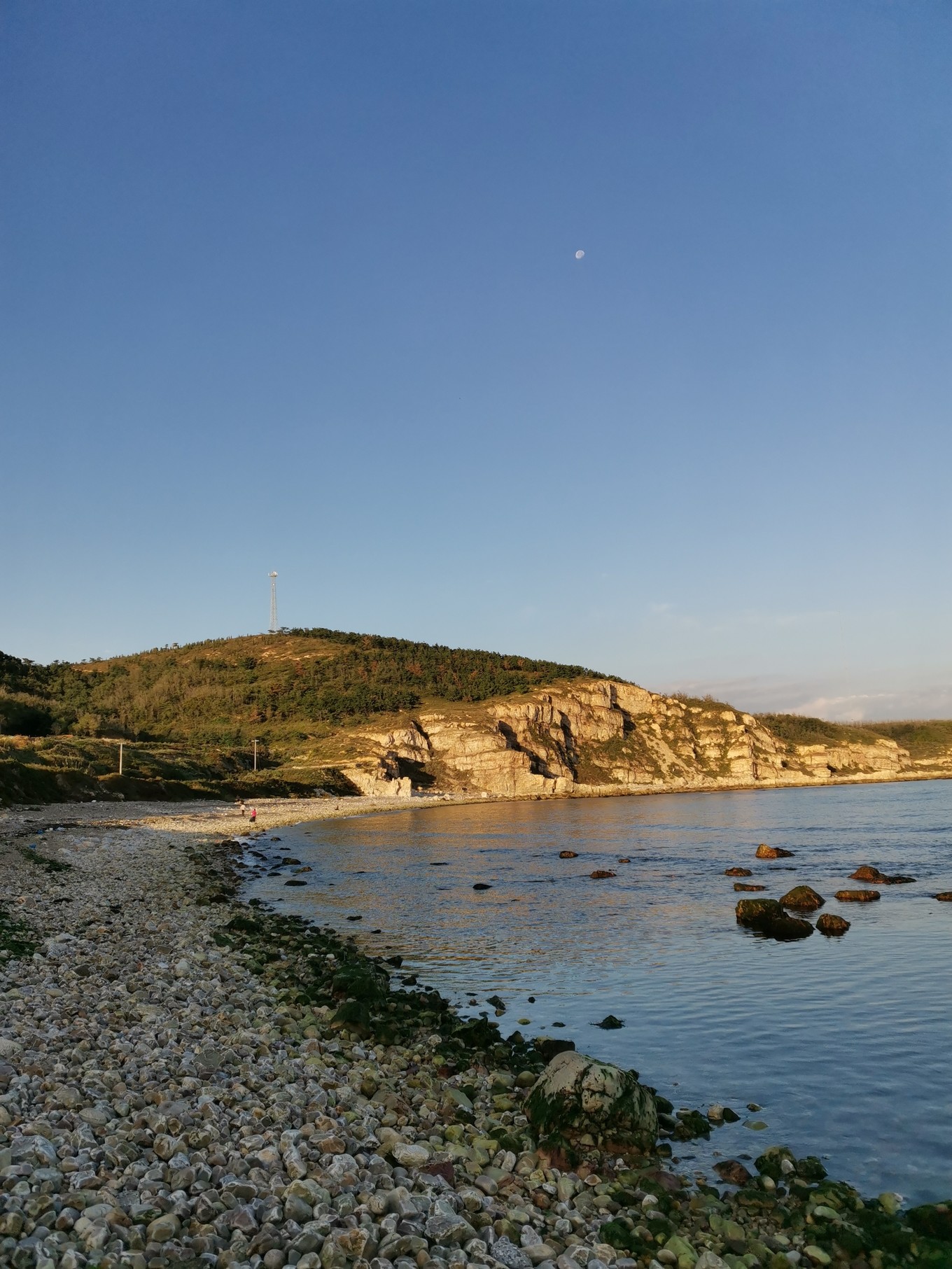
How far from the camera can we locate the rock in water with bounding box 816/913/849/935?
24.7m

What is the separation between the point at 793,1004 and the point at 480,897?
18.0 m

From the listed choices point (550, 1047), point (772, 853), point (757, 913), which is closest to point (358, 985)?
point (550, 1047)

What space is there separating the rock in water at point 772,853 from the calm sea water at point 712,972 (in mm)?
1539

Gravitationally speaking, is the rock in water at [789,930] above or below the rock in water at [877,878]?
Answer: above

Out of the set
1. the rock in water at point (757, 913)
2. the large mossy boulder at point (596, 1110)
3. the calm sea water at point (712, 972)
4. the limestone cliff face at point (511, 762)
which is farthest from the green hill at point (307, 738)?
the large mossy boulder at point (596, 1110)

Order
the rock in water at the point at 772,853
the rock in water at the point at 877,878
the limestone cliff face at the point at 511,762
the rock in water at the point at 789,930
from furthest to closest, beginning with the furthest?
the limestone cliff face at the point at 511,762, the rock in water at the point at 772,853, the rock in water at the point at 877,878, the rock in water at the point at 789,930

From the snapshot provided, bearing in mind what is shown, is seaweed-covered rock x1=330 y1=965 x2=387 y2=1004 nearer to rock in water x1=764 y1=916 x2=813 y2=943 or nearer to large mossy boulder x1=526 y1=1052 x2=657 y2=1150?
large mossy boulder x1=526 y1=1052 x2=657 y2=1150

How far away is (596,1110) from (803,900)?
74.1ft

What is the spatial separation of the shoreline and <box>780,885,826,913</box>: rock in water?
63.1 ft

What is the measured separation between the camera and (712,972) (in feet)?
64.6

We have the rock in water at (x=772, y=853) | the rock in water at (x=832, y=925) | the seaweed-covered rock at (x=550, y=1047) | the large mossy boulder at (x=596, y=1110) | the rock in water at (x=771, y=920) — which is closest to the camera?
the large mossy boulder at (x=596, y=1110)

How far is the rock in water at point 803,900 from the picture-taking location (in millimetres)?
29594

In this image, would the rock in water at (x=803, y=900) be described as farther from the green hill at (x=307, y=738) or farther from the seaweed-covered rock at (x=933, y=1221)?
the green hill at (x=307, y=738)

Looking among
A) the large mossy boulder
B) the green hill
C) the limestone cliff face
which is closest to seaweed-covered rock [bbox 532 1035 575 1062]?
the large mossy boulder
